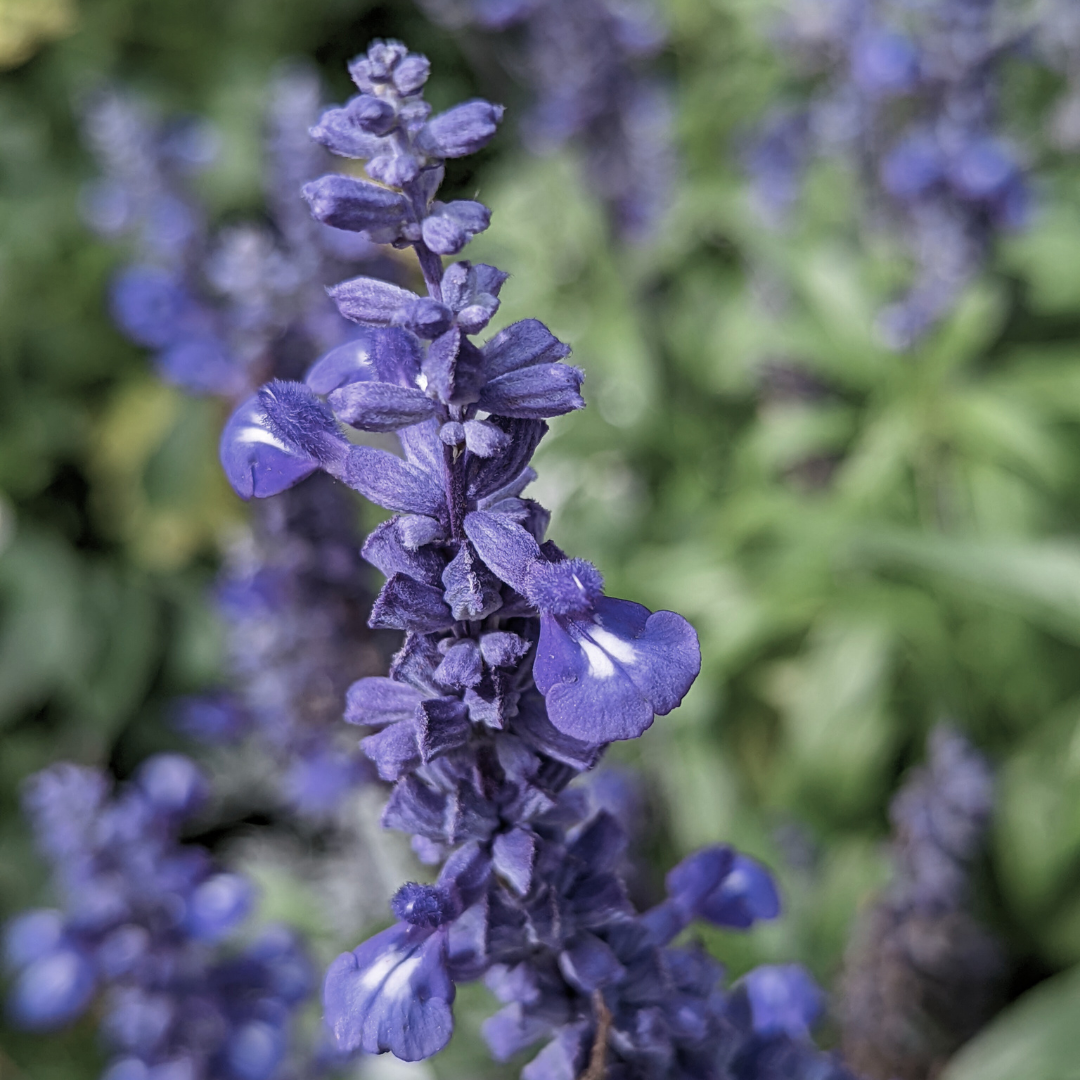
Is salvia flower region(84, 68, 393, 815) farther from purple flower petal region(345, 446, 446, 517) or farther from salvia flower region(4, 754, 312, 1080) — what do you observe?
purple flower petal region(345, 446, 446, 517)

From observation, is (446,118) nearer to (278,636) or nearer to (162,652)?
(278,636)

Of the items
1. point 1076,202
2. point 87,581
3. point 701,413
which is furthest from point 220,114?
point 1076,202

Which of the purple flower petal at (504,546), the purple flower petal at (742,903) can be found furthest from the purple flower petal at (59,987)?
the purple flower petal at (504,546)

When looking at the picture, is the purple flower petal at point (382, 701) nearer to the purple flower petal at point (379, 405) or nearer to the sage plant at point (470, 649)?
the sage plant at point (470, 649)

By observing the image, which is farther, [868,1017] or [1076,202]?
[1076,202]

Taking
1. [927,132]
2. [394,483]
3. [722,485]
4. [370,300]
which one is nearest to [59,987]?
[394,483]

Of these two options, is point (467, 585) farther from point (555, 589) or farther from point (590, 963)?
point (590, 963)
